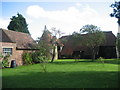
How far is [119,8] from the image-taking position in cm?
1148

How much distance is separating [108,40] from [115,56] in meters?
5.20

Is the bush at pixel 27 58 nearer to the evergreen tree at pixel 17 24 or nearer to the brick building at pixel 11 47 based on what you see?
the brick building at pixel 11 47

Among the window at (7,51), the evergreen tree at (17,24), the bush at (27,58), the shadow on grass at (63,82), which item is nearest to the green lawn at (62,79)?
the shadow on grass at (63,82)

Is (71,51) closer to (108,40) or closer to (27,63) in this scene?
(108,40)

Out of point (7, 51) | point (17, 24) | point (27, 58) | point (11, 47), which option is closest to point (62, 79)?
point (7, 51)

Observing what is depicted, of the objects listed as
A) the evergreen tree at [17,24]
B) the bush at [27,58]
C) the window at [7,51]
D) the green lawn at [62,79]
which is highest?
the evergreen tree at [17,24]

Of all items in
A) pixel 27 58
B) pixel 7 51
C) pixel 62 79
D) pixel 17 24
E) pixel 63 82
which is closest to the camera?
pixel 63 82

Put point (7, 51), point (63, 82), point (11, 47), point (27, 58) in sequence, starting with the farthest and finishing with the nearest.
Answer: point (27, 58)
point (11, 47)
point (7, 51)
point (63, 82)

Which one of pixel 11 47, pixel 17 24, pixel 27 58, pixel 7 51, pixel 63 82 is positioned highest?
pixel 17 24

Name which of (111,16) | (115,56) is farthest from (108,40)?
(111,16)

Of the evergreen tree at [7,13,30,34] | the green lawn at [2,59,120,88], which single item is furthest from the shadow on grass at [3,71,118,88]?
the evergreen tree at [7,13,30,34]

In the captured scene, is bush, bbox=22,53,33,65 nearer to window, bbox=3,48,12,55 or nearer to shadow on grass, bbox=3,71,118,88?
window, bbox=3,48,12,55

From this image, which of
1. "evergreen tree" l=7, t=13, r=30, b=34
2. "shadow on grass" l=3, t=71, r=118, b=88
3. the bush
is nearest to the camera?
"shadow on grass" l=3, t=71, r=118, b=88

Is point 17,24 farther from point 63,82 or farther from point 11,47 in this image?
point 63,82
